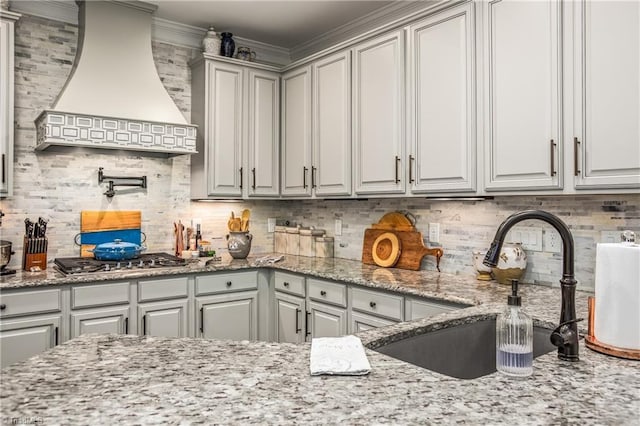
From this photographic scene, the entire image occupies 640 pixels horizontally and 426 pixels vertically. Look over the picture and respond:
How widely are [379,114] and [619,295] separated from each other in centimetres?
210

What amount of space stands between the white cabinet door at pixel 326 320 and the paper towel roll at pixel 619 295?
1826 millimetres

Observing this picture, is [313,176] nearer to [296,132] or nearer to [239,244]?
[296,132]

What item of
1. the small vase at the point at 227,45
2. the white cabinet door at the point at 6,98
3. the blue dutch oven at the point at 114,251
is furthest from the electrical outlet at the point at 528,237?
the white cabinet door at the point at 6,98

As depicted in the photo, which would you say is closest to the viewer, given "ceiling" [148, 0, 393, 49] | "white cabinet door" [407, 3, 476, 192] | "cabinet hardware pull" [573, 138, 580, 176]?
"cabinet hardware pull" [573, 138, 580, 176]

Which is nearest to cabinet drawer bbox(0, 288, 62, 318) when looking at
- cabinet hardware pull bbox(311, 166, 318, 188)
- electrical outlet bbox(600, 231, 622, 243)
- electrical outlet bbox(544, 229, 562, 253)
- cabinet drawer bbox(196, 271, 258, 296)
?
cabinet drawer bbox(196, 271, 258, 296)

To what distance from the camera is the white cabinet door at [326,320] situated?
3.02 metres

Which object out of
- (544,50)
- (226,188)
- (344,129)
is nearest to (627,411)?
(544,50)

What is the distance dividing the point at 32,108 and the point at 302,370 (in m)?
3.09

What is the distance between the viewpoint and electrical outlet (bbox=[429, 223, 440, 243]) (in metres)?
3.17

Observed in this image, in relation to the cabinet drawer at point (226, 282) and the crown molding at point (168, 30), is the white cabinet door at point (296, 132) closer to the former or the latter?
the crown molding at point (168, 30)

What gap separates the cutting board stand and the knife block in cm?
215

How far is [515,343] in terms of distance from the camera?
1139 millimetres

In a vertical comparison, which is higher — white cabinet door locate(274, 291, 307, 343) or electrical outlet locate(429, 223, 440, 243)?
electrical outlet locate(429, 223, 440, 243)

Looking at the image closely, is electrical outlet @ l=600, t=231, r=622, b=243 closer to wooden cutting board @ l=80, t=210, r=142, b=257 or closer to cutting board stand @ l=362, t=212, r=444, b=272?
cutting board stand @ l=362, t=212, r=444, b=272
